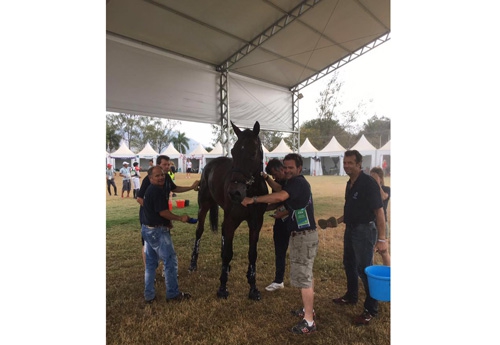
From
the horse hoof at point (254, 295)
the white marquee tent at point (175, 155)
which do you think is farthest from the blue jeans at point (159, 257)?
the white marquee tent at point (175, 155)

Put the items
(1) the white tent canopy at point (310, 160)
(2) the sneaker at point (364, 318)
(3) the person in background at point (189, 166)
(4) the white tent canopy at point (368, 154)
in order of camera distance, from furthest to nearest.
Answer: (3) the person in background at point (189, 166) → (1) the white tent canopy at point (310, 160) → (4) the white tent canopy at point (368, 154) → (2) the sneaker at point (364, 318)

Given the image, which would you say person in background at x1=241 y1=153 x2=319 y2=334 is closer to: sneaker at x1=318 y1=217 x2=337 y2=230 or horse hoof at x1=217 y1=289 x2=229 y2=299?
sneaker at x1=318 y1=217 x2=337 y2=230

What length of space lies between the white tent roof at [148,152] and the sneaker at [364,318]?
3.04 metres

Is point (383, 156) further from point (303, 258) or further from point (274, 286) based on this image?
point (274, 286)

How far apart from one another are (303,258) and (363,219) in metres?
0.61

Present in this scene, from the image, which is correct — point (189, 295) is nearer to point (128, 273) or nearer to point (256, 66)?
point (128, 273)

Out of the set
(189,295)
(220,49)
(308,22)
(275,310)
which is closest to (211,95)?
(220,49)

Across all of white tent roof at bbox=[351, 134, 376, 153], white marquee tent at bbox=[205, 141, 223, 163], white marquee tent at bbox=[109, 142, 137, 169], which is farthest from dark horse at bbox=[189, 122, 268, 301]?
white marquee tent at bbox=[109, 142, 137, 169]

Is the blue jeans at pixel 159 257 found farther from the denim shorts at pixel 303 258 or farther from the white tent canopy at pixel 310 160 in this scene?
the white tent canopy at pixel 310 160

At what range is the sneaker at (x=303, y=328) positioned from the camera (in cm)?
202

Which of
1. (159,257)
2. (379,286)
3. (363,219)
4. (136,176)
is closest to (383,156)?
(363,219)

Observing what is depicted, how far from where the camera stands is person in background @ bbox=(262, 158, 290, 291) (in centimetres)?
259

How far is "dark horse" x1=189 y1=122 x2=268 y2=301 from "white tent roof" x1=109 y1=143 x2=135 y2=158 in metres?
1.02

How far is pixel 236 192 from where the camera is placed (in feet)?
7.29
